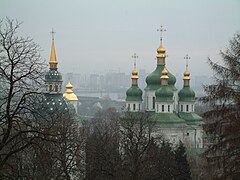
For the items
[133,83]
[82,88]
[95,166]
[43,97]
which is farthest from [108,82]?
[43,97]

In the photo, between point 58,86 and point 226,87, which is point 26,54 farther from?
point 58,86

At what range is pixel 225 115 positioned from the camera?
8711 mm

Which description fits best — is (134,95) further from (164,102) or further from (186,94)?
(186,94)

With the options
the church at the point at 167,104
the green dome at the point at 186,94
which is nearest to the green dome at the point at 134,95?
the church at the point at 167,104

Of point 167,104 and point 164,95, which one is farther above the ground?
point 164,95

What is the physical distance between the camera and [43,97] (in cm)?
820

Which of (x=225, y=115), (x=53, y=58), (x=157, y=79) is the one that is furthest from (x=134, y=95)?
(x=225, y=115)

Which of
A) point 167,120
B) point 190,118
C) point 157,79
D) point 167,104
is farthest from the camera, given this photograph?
point 157,79

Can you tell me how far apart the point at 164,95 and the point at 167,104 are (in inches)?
20.6

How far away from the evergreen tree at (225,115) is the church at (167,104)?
680 inches

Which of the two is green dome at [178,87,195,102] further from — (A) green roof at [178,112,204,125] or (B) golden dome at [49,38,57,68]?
(B) golden dome at [49,38,57,68]

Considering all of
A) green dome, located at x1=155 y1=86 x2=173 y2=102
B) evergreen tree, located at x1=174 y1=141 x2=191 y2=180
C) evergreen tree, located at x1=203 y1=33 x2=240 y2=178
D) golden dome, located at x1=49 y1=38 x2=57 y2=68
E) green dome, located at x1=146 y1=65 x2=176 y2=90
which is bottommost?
evergreen tree, located at x1=174 y1=141 x2=191 y2=180

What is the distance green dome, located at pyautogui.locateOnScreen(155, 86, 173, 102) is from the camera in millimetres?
27562

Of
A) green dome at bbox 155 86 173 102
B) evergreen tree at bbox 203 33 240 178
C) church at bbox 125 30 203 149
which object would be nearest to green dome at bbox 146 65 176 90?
church at bbox 125 30 203 149
